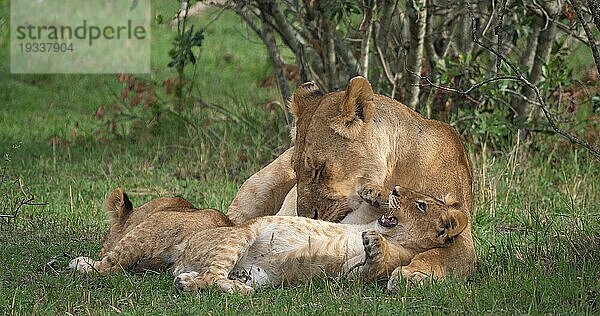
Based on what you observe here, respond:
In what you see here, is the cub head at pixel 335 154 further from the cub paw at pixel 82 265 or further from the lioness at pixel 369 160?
the cub paw at pixel 82 265

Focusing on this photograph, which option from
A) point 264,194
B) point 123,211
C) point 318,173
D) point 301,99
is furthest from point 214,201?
point 318,173

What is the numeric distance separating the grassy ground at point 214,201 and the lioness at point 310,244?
12 cm

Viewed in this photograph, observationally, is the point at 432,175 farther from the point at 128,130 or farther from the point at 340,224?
the point at 128,130

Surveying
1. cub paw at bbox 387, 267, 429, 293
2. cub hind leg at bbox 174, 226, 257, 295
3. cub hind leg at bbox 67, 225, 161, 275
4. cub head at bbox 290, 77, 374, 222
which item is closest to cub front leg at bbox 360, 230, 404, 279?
cub paw at bbox 387, 267, 429, 293

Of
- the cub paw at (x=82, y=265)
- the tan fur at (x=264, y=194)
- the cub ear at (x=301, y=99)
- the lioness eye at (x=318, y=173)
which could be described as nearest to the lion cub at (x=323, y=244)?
the lioness eye at (x=318, y=173)

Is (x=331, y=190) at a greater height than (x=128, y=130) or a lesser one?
greater

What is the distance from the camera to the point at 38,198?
8320mm

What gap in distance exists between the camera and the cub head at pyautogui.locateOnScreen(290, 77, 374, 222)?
5.71m

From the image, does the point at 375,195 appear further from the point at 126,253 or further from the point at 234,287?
the point at 126,253

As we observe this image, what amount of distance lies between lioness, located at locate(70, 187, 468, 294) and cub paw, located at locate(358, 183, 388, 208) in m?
0.06

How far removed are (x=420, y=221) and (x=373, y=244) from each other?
0.40 metres

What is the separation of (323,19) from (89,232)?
3.11 m

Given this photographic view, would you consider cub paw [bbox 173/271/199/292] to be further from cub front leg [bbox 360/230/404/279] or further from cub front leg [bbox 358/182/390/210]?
cub front leg [bbox 358/182/390/210]

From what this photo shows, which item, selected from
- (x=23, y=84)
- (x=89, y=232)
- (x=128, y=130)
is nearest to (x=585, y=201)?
(x=89, y=232)
